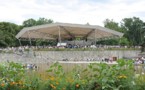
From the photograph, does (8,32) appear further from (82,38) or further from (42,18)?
(42,18)

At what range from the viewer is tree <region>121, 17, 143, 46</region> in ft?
314

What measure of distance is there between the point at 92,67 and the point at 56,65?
0.90 meters

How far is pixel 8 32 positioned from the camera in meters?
80.9

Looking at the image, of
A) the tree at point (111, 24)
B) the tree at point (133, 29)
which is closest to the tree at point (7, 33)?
the tree at point (111, 24)

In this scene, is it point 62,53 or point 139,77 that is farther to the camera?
→ point 62,53

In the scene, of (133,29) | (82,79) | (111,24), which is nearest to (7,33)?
(111,24)

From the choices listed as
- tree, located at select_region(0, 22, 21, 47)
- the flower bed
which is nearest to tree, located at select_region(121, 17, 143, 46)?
tree, located at select_region(0, 22, 21, 47)

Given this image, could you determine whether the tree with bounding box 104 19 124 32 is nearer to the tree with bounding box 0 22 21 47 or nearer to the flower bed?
the tree with bounding box 0 22 21 47

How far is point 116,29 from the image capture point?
84.8 metres

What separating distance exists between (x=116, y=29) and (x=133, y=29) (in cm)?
1496

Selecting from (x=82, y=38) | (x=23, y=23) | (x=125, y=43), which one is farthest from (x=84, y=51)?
(x=23, y=23)

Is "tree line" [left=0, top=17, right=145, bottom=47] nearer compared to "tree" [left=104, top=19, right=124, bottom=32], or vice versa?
"tree line" [left=0, top=17, right=145, bottom=47]

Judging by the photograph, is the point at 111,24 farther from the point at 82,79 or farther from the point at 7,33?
the point at 82,79

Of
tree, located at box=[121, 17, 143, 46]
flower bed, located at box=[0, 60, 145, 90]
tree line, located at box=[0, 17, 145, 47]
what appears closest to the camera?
flower bed, located at box=[0, 60, 145, 90]
